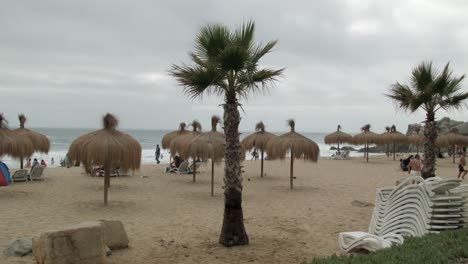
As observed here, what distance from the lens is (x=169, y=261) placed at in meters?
6.10

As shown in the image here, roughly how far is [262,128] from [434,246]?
48.8 ft

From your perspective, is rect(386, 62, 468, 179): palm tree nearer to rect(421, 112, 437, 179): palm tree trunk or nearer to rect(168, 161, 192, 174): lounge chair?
rect(421, 112, 437, 179): palm tree trunk

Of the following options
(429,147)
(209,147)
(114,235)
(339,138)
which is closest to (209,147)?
(209,147)

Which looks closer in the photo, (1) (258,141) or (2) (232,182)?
(2) (232,182)

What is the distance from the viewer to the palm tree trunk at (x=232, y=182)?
6.81 metres

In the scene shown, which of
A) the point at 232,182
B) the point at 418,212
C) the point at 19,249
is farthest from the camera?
the point at 232,182

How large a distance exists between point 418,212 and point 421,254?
2.24 metres

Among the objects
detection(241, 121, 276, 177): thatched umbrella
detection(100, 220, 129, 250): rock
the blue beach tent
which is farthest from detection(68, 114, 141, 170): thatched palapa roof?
detection(241, 121, 276, 177): thatched umbrella

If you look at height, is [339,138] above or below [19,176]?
above

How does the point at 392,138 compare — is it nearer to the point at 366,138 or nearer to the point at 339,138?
the point at 366,138

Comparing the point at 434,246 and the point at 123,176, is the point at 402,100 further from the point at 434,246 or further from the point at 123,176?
the point at 123,176

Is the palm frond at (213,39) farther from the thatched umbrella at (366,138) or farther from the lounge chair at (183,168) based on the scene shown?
the thatched umbrella at (366,138)

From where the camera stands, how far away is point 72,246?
5168mm

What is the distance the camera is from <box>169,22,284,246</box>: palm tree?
6.61m
